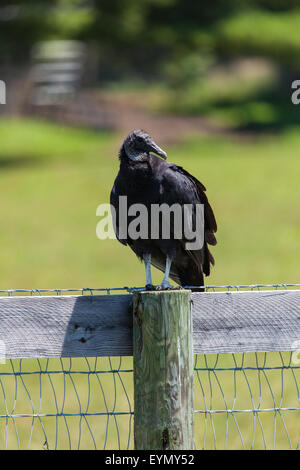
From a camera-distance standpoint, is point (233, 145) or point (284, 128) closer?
point (233, 145)

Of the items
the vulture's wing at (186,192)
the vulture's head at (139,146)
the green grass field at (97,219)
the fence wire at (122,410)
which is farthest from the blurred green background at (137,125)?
the vulture's head at (139,146)

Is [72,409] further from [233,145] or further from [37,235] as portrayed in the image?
[233,145]

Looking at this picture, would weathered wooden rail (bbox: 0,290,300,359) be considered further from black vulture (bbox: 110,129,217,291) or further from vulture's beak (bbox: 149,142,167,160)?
vulture's beak (bbox: 149,142,167,160)

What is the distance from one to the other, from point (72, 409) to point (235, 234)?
7.04m

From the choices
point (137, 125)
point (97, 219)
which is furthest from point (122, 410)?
point (137, 125)

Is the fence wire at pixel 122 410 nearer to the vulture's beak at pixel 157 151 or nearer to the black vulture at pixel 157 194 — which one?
the black vulture at pixel 157 194

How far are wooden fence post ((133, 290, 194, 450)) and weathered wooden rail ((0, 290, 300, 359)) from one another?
0.13 m

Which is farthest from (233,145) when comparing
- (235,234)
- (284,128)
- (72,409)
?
(72,409)

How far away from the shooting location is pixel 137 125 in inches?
914

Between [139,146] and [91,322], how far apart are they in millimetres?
1071

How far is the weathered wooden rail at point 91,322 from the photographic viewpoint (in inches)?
98.7

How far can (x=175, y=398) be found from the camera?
7.82 feet

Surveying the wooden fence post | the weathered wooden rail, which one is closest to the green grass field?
the weathered wooden rail
